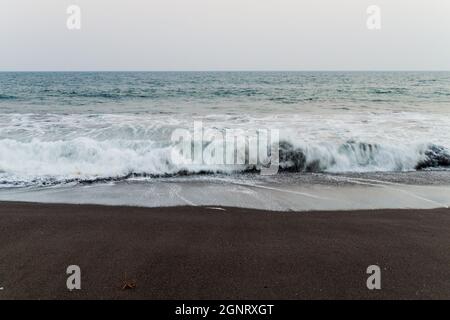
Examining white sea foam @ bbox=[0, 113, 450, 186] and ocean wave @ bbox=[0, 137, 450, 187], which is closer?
ocean wave @ bbox=[0, 137, 450, 187]

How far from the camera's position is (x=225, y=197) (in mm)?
5918

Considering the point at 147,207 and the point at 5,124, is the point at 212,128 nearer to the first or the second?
the point at 147,207

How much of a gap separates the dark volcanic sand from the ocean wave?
2.44 meters

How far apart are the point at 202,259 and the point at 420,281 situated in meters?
1.99

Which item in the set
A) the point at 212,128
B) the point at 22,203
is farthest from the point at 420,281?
the point at 212,128

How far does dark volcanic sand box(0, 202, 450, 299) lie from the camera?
295cm

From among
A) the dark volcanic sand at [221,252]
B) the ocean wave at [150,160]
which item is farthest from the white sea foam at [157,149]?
the dark volcanic sand at [221,252]

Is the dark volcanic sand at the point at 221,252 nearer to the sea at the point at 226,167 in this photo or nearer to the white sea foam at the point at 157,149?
the sea at the point at 226,167

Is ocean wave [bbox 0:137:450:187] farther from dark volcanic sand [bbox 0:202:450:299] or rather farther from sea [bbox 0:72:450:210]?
dark volcanic sand [bbox 0:202:450:299]

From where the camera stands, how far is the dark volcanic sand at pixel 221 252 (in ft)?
9.68

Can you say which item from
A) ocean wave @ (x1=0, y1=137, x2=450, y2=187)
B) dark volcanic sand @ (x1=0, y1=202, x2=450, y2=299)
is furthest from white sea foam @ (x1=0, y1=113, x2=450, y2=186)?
dark volcanic sand @ (x1=0, y1=202, x2=450, y2=299)

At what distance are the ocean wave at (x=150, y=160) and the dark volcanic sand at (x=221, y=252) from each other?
2440mm

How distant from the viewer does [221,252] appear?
3.64 meters

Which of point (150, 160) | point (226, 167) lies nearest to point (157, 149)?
point (150, 160)
